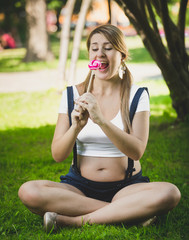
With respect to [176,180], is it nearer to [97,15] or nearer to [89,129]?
[89,129]

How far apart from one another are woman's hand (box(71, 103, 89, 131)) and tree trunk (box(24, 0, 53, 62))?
1478 centimetres

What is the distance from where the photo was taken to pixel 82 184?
103 inches

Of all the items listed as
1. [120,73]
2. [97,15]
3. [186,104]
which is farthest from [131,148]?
[97,15]

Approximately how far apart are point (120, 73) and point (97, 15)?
42764 millimetres

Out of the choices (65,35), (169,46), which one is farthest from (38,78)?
(169,46)

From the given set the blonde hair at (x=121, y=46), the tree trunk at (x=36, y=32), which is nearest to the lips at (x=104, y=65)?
the blonde hair at (x=121, y=46)

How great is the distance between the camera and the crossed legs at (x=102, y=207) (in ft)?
7.70

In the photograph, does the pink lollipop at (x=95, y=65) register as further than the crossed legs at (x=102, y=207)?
Yes

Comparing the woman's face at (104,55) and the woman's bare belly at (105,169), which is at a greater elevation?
the woman's face at (104,55)

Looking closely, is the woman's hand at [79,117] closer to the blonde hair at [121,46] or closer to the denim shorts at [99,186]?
the blonde hair at [121,46]

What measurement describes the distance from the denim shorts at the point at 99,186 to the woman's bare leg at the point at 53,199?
111 mm

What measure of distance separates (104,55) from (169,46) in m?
2.38

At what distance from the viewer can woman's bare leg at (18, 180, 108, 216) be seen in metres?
2.39

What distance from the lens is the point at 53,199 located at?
2406 mm
